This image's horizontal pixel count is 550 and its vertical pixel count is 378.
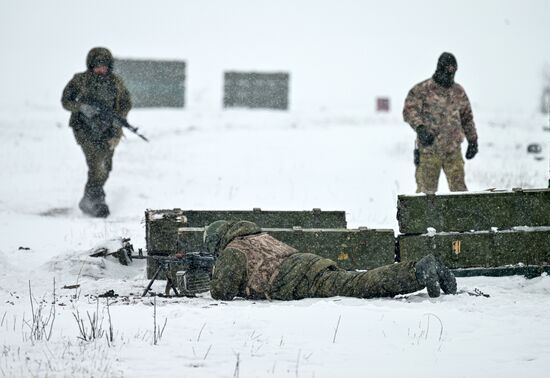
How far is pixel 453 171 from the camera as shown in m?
9.83

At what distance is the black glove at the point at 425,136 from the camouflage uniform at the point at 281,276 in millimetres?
3959

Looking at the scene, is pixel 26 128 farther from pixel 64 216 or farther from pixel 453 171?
pixel 453 171

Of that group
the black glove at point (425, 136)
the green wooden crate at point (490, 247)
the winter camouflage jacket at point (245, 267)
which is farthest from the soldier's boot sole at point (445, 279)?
the black glove at point (425, 136)

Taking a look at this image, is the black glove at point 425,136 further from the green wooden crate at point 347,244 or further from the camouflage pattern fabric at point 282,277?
the camouflage pattern fabric at point 282,277

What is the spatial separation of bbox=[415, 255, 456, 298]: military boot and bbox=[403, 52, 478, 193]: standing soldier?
392 cm

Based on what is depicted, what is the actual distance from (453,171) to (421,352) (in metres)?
5.64

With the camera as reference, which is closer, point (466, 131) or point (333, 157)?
point (466, 131)

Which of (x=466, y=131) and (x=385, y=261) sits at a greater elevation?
(x=466, y=131)

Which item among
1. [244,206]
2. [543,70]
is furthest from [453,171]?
[543,70]

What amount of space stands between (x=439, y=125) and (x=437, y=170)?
0.57 meters

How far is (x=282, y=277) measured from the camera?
6.08 m

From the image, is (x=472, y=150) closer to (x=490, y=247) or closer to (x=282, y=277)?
(x=490, y=247)

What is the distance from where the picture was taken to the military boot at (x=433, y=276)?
5.73 m

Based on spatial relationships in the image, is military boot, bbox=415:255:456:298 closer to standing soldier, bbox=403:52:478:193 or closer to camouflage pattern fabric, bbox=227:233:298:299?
camouflage pattern fabric, bbox=227:233:298:299
